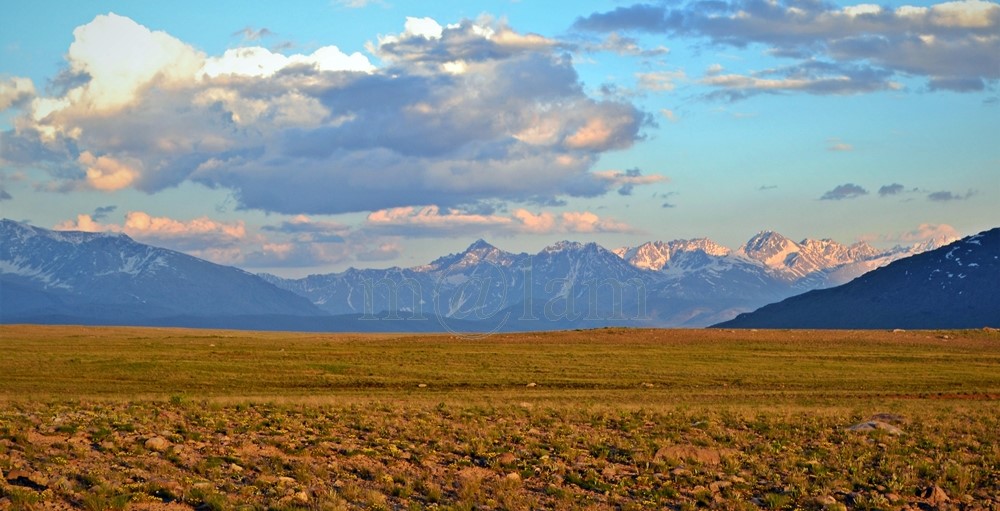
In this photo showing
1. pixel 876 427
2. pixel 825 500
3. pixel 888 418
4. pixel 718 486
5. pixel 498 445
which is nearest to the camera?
pixel 825 500

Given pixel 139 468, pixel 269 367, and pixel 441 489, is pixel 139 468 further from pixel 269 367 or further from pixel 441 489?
pixel 269 367

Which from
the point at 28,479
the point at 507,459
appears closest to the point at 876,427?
the point at 507,459

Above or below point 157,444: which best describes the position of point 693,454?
below

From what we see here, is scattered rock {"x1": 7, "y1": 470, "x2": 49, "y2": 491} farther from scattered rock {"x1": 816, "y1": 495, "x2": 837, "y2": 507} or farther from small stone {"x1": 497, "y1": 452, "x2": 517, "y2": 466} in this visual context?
scattered rock {"x1": 816, "y1": 495, "x2": 837, "y2": 507}

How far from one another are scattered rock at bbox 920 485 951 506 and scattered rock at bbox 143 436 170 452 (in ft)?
60.9

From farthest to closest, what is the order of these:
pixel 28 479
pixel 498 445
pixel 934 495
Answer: pixel 498 445
pixel 934 495
pixel 28 479

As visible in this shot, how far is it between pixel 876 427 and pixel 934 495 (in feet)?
28.8

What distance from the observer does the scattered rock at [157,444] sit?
24648 millimetres

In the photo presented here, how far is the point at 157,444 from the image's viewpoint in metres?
24.8

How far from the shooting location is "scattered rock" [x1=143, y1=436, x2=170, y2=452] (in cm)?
2465

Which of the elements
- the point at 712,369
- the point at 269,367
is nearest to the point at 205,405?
the point at 269,367

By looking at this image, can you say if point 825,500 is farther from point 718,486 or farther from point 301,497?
point 301,497

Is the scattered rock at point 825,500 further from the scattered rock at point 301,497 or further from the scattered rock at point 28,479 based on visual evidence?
the scattered rock at point 28,479

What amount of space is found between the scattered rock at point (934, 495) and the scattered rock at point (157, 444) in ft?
60.9
